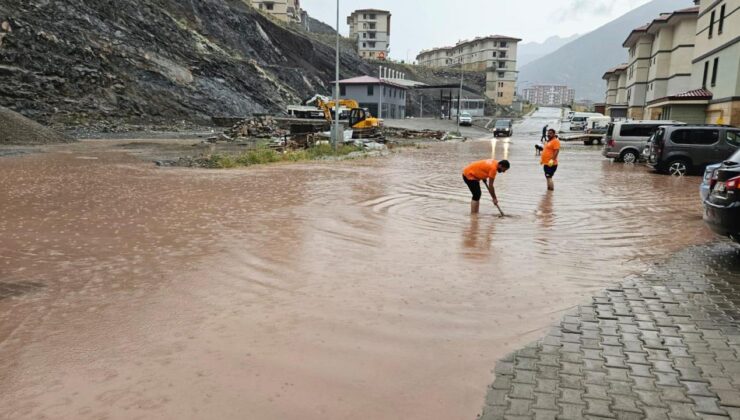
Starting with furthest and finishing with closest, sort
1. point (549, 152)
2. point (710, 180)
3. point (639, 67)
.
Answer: point (639, 67), point (549, 152), point (710, 180)

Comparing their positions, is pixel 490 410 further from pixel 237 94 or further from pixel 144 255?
pixel 237 94

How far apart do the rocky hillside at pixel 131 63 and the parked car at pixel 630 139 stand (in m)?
32.8

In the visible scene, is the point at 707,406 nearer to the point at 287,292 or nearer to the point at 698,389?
the point at 698,389

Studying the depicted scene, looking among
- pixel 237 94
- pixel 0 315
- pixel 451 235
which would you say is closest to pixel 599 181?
pixel 451 235

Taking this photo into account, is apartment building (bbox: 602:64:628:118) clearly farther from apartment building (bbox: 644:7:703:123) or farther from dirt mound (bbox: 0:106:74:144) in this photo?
dirt mound (bbox: 0:106:74:144)

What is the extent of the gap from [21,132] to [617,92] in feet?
220

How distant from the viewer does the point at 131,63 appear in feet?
136

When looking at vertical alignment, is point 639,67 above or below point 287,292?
above

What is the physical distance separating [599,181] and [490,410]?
1387 cm

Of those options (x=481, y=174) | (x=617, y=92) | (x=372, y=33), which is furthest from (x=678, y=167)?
(x=372, y=33)

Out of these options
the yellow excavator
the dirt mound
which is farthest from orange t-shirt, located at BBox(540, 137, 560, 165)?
the dirt mound

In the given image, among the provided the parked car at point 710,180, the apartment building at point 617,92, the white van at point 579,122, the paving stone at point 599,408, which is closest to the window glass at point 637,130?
the parked car at point 710,180

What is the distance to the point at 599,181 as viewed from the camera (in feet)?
51.0

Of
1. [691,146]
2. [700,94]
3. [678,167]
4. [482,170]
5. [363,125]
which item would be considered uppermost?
[700,94]
